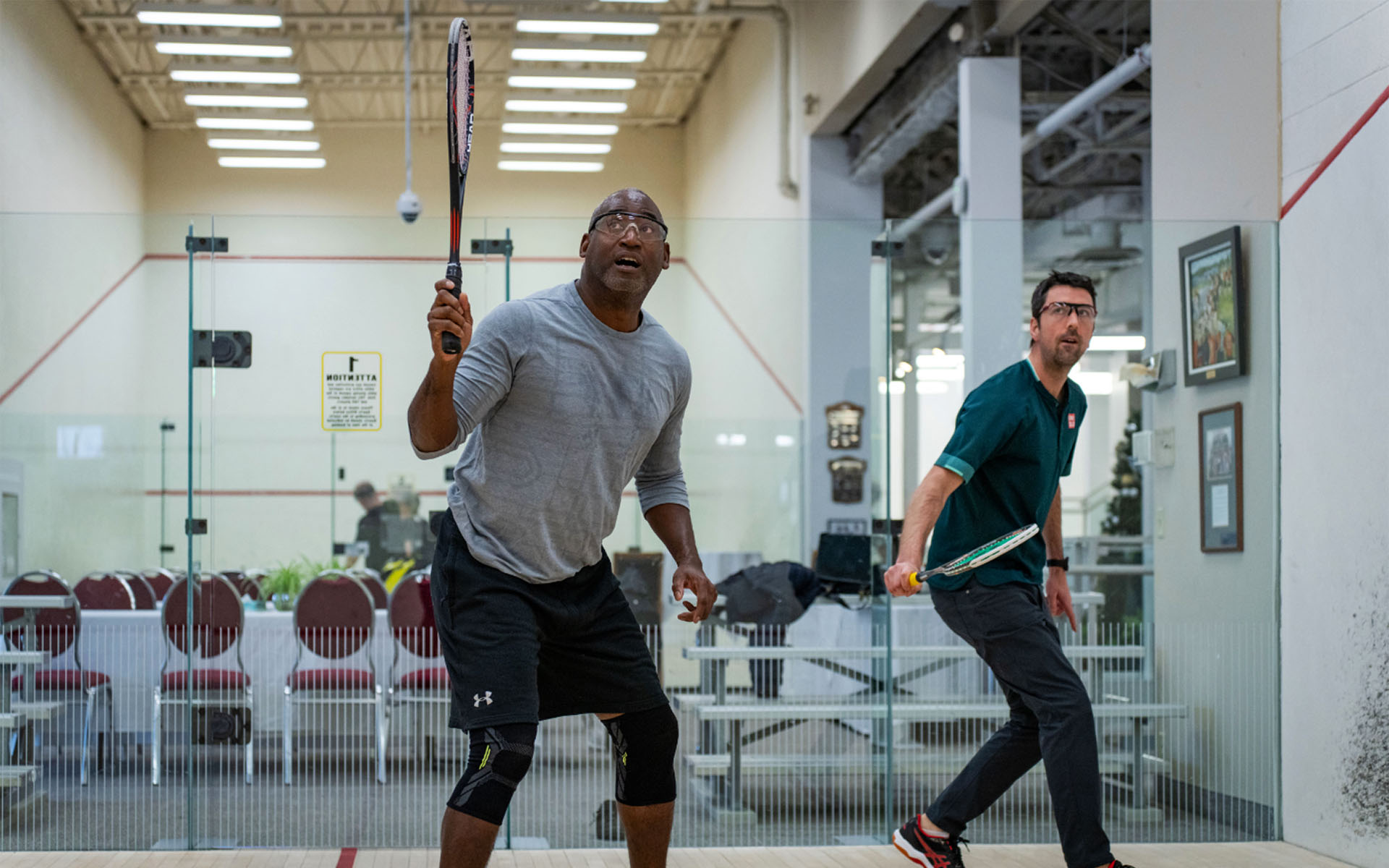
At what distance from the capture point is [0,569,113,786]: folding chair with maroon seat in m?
3.93

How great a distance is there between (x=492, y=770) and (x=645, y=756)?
291 millimetres

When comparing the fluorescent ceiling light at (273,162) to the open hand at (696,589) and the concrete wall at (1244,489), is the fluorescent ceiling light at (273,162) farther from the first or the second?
the open hand at (696,589)

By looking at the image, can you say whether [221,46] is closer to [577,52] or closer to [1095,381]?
[577,52]

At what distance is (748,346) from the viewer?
5457 millimetres

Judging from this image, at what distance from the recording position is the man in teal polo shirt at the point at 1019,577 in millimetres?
2752

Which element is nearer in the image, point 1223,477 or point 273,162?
point 1223,477

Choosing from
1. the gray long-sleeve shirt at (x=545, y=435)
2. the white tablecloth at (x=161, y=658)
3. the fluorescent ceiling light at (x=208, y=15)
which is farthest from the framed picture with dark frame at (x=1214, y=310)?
the fluorescent ceiling light at (x=208, y=15)

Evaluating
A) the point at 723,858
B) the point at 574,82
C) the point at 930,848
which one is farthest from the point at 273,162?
the point at 930,848

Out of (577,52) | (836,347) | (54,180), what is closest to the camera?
(836,347)

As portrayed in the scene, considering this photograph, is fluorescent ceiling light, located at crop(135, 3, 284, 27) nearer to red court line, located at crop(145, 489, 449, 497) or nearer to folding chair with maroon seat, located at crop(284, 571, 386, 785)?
red court line, located at crop(145, 489, 449, 497)

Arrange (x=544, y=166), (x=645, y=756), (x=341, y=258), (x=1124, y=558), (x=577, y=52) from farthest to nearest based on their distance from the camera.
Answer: (x=544, y=166) → (x=577, y=52) → (x=1124, y=558) → (x=341, y=258) → (x=645, y=756)

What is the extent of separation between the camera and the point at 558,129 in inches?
458

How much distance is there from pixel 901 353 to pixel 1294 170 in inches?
45.2

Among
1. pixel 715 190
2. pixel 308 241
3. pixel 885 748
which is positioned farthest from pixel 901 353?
pixel 715 190
